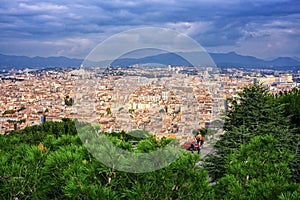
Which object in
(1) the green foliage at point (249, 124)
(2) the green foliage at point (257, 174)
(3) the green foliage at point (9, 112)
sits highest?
(2) the green foliage at point (257, 174)

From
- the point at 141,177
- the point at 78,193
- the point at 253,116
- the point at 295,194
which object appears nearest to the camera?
the point at 295,194

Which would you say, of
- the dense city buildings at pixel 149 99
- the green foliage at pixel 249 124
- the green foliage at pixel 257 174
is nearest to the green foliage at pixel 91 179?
the green foliage at pixel 257 174

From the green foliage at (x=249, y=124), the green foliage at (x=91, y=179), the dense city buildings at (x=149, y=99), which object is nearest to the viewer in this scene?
the green foliage at (x=91, y=179)

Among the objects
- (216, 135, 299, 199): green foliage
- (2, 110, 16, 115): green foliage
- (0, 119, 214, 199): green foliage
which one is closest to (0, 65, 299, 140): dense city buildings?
(216, 135, 299, 199): green foliage

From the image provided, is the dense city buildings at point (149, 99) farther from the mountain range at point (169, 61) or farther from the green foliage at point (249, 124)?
the green foliage at point (249, 124)

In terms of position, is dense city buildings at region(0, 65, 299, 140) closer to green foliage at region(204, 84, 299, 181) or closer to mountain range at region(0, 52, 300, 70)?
mountain range at region(0, 52, 300, 70)

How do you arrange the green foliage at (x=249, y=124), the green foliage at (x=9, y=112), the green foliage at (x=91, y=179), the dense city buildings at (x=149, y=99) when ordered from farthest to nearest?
the green foliage at (x=9, y=112) < the green foliage at (x=249, y=124) < the dense city buildings at (x=149, y=99) < the green foliage at (x=91, y=179)

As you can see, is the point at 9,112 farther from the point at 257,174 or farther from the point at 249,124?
the point at 257,174

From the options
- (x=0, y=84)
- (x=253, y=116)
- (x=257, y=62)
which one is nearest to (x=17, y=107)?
(x=0, y=84)

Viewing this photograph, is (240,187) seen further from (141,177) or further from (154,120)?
(154,120)
